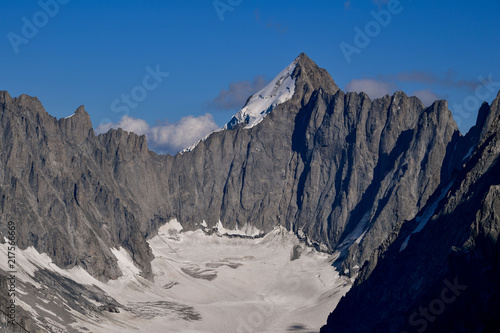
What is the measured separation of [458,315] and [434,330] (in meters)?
7.08

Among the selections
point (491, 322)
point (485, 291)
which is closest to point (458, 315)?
point (485, 291)

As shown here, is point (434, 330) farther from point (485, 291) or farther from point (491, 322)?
point (491, 322)

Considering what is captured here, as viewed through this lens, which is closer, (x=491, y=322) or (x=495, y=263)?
(x=491, y=322)

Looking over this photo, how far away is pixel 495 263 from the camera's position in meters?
197

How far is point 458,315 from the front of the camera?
19375cm

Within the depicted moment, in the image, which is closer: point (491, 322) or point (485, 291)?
point (491, 322)

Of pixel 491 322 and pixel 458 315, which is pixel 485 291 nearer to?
pixel 458 315

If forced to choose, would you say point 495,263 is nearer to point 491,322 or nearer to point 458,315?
point 458,315

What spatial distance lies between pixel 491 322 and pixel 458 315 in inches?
890

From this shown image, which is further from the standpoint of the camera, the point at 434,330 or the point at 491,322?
the point at 434,330

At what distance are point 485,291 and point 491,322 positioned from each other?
23164mm

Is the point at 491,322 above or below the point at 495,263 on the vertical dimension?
below

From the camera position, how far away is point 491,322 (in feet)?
562
